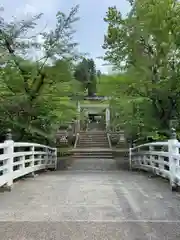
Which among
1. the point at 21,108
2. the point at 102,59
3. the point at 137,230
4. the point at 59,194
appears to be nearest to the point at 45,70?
the point at 21,108

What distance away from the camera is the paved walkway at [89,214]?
232cm

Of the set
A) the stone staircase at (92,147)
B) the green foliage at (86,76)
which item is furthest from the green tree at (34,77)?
the stone staircase at (92,147)

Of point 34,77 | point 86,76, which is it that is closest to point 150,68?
point 34,77

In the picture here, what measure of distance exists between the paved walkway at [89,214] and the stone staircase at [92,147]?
1001 centimetres

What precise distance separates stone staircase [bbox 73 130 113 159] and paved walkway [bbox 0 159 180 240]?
10.0 meters

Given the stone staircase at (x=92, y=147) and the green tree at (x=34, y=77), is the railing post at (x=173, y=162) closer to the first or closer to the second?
the green tree at (x=34, y=77)

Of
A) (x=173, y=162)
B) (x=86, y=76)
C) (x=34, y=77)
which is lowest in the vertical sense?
(x=173, y=162)

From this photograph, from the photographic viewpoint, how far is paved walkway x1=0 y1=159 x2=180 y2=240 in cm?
232

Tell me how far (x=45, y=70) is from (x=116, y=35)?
122 inches

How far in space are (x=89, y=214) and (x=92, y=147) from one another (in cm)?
1408

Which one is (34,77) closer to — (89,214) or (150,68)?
(150,68)

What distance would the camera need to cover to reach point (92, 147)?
55.6ft

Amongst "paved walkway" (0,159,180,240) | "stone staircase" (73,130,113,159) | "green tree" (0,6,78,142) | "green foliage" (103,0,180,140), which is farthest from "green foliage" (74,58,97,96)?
"paved walkway" (0,159,180,240)

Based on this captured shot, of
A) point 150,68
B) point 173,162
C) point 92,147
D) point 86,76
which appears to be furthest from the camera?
point 86,76
